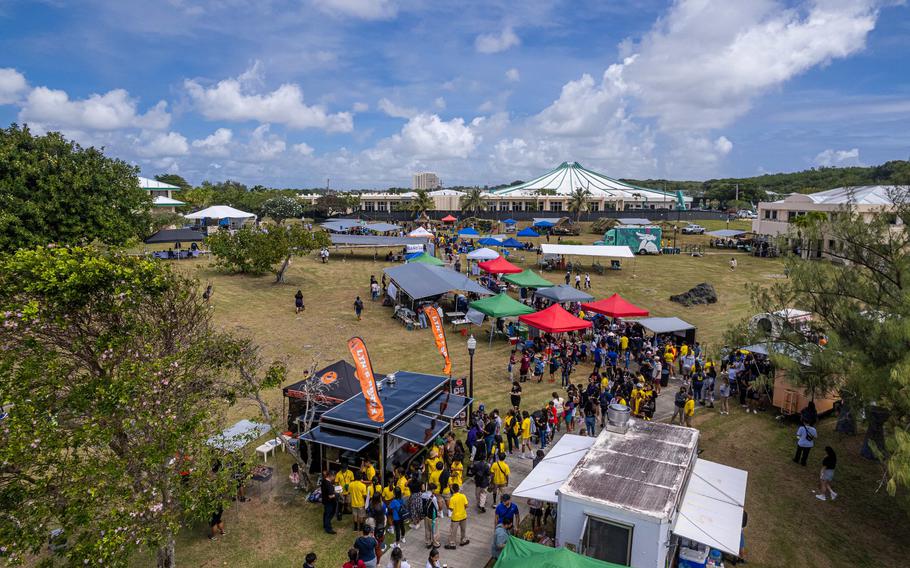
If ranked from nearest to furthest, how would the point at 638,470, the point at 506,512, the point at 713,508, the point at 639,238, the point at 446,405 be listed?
the point at 713,508, the point at 638,470, the point at 506,512, the point at 446,405, the point at 639,238

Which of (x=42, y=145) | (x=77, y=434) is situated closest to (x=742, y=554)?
(x=77, y=434)

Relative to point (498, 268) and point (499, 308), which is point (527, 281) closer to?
point (498, 268)

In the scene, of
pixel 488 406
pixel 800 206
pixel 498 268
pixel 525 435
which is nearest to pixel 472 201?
pixel 800 206

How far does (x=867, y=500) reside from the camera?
11.5 meters

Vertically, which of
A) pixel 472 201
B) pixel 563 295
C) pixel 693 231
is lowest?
pixel 563 295

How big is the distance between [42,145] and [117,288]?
76.6ft

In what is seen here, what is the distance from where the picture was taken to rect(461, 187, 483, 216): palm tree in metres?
76.9

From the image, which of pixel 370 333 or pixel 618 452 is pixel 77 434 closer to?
pixel 618 452

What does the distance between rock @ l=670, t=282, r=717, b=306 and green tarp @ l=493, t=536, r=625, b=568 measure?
1007 inches

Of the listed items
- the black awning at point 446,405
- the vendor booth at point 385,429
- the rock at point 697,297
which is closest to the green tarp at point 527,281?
the rock at point 697,297

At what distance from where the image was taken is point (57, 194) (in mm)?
23938

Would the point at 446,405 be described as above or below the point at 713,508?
above

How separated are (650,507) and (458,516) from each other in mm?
3325

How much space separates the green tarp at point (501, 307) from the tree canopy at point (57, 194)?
53.4ft
